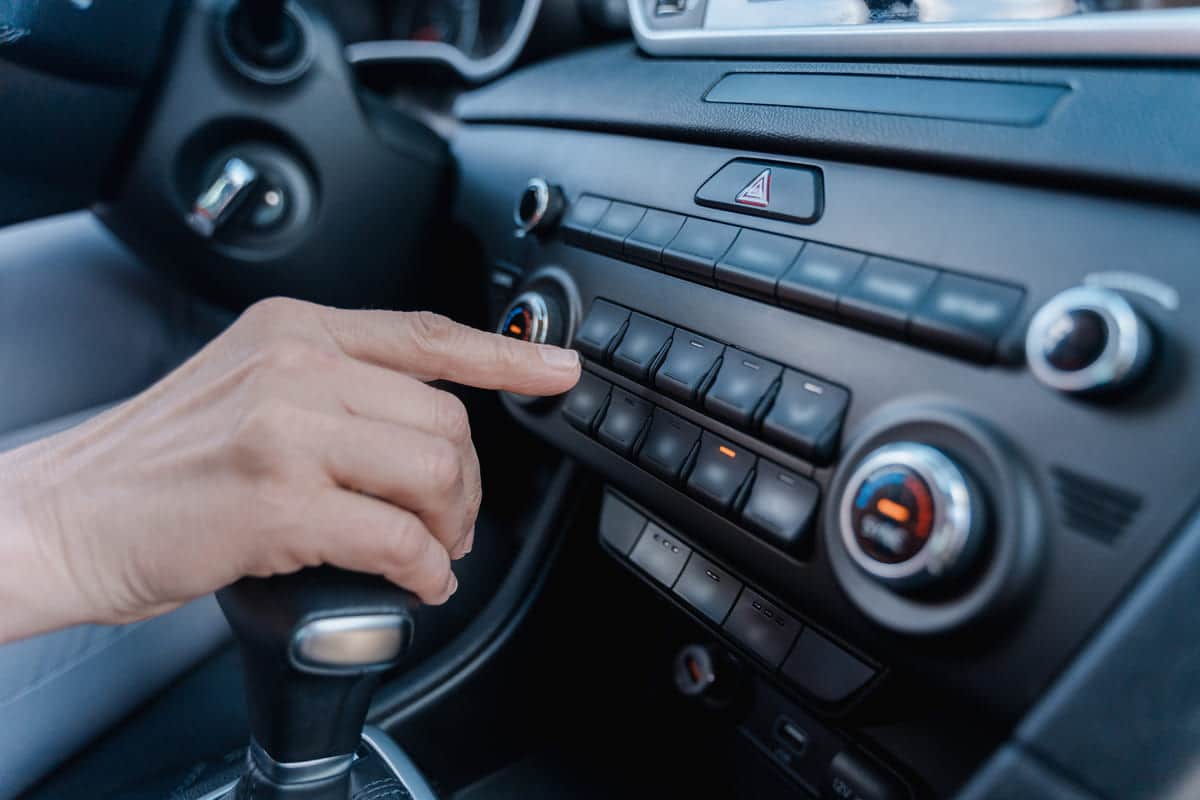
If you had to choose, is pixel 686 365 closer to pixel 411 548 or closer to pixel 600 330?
pixel 600 330

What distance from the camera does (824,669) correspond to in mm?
545

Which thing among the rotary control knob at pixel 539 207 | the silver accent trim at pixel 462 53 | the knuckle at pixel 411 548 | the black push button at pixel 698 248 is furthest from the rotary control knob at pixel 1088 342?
the silver accent trim at pixel 462 53

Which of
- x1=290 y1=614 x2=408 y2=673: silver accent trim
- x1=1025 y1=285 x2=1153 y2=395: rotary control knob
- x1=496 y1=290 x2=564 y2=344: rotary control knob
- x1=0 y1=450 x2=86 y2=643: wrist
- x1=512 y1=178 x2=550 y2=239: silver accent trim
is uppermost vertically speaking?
x1=1025 y1=285 x2=1153 y2=395: rotary control knob

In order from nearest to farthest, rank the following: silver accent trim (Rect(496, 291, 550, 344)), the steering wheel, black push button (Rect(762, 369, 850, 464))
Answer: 1. black push button (Rect(762, 369, 850, 464))
2. silver accent trim (Rect(496, 291, 550, 344))
3. the steering wheel

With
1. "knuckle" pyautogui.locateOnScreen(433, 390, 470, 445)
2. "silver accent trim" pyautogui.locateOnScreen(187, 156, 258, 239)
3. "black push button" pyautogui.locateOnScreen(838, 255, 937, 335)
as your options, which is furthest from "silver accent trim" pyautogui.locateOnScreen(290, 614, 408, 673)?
"silver accent trim" pyautogui.locateOnScreen(187, 156, 258, 239)

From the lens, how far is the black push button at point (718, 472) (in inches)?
21.1

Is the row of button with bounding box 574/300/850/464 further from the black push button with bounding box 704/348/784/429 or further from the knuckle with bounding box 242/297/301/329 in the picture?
the knuckle with bounding box 242/297/301/329

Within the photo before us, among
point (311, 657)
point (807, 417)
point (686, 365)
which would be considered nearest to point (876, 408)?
point (807, 417)

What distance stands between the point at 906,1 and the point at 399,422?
1.48 ft

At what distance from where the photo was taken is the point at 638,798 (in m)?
0.86

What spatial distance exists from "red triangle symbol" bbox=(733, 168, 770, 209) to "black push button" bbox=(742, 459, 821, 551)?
0.18 m

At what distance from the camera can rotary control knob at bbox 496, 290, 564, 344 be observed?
70 centimetres

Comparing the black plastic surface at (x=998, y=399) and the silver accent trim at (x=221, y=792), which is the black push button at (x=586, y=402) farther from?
the silver accent trim at (x=221, y=792)

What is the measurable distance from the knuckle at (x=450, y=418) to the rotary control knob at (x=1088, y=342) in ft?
0.98
